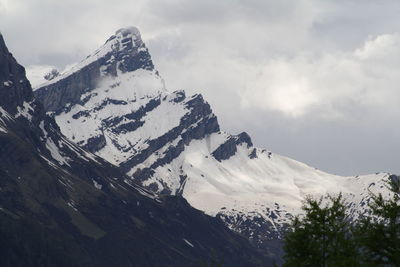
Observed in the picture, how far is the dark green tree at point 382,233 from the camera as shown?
59.9 metres

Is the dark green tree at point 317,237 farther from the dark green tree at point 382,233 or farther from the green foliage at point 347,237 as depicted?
the dark green tree at point 382,233

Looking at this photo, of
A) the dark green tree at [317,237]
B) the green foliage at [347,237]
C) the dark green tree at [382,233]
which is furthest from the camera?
the dark green tree at [317,237]

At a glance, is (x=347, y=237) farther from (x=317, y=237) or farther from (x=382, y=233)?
(x=317, y=237)

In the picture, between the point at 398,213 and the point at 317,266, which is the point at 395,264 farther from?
the point at 317,266

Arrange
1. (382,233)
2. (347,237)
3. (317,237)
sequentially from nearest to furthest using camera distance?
(382,233) → (347,237) → (317,237)

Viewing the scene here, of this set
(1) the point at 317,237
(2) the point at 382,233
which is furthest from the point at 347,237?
(1) the point at 317,237

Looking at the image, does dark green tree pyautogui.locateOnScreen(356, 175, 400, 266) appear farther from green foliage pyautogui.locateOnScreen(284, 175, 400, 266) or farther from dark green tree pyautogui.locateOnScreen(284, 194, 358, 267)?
dark green tree pyautogui.locateOnScreen(284, 194, 358, 267)

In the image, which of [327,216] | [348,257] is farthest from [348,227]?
[348,257]

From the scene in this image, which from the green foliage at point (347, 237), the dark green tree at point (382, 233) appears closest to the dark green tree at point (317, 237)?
the green foliage at point (347, 237)

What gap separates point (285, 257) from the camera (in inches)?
2660

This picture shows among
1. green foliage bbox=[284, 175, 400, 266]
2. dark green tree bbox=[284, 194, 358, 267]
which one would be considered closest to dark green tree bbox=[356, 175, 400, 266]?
green foliage bbox=[284, 175, 400, 266]

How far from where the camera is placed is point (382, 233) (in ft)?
200

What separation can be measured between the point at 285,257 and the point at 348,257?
294 inches

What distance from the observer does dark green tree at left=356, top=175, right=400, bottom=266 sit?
59.9 m
